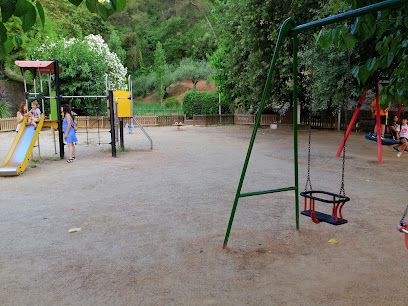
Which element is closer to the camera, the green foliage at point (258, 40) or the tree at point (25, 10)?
the tree at point (25, 10)

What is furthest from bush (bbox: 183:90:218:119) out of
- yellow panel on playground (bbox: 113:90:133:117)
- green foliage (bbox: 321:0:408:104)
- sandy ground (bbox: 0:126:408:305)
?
green foliage (bbox: 321:0:408:104)

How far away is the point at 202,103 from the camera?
27062 mm

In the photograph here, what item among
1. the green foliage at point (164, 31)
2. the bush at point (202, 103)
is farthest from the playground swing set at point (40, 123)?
the green foliage at point (164, 31)

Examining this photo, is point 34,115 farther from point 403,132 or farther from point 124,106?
point 403,132

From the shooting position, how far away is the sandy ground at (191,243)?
3.18m

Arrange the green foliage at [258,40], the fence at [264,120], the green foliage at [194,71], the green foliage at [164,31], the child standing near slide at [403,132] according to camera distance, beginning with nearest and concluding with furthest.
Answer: the child standing near slide at [403,132]
the green foliage at [258,40]
the fence at [264,120]
the green foliage at [194,71]
the green foliage at [164,31]

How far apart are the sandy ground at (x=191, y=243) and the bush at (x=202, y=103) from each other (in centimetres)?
1866

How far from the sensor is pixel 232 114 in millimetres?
25828

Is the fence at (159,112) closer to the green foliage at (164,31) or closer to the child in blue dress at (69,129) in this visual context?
the child in blue dress at (69,129)

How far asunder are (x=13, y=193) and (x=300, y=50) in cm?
1205

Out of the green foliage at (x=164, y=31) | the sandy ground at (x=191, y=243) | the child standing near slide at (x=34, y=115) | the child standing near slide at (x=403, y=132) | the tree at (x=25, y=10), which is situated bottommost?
the sandy ground at (x=191, y=243)

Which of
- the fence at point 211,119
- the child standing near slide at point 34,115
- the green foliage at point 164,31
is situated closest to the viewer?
the child standing near slide at point 34,115

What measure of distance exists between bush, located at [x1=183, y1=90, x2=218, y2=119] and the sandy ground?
18.7 meters

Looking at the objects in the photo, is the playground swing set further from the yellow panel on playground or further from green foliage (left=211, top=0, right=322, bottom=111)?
green foliage (left=211, top=0, right=322, bottom=111)
